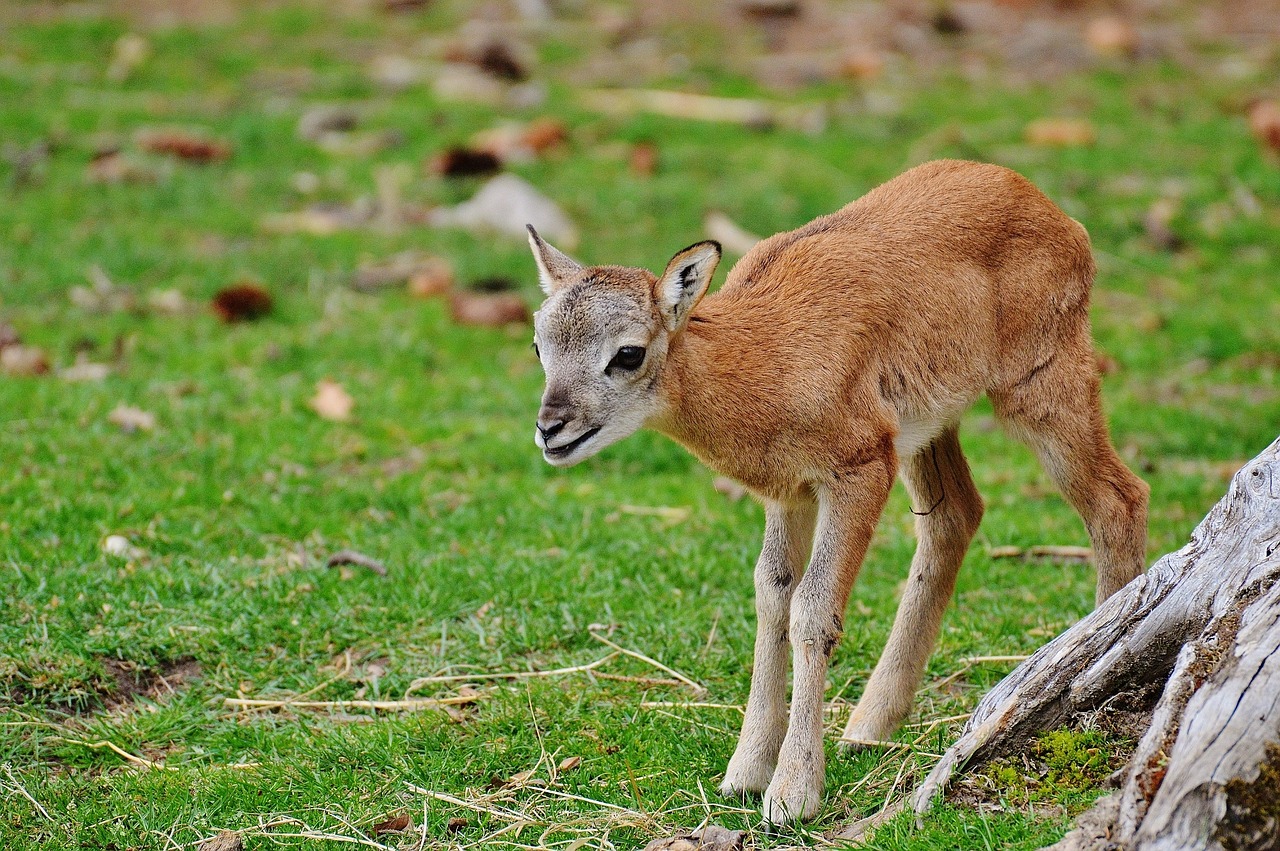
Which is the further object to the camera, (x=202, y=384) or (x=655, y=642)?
(x=202, y=384)

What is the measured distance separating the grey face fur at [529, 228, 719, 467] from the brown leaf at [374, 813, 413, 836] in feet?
5.08

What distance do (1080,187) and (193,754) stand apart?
1150 centimetres

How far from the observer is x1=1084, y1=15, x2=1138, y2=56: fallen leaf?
66.2ft

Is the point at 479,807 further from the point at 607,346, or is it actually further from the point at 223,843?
the point at 607,346

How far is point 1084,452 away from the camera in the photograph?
21.8ft

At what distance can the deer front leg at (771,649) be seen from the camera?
6168mm

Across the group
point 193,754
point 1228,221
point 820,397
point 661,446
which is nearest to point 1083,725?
point 820,397

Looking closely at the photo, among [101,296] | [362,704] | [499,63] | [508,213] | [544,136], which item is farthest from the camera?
[499,63]

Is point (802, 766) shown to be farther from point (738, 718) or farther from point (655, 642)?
point (655, 642)

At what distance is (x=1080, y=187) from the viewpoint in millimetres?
15078

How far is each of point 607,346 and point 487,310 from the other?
652 centimetres

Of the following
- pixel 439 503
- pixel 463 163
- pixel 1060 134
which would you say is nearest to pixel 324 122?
pixel 463 163

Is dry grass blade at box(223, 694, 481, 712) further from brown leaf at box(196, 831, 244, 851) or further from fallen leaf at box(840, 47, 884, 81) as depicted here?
fallen leaf at box(840, 47, 884, 81)

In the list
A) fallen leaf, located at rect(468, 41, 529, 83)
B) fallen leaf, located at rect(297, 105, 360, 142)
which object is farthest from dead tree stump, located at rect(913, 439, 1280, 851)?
fallen leaf, located at rect(468, 41, 529, 83)
